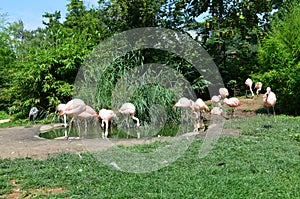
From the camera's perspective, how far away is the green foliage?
32.6 feet

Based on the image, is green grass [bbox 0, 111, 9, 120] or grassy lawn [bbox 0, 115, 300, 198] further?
green grass [bbox 0, 111, 9, 120]

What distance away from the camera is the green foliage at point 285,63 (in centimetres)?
995

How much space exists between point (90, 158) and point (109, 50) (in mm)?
6131

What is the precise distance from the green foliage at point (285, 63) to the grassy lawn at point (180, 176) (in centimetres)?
486

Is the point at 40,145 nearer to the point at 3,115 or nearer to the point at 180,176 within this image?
the point at 180,176

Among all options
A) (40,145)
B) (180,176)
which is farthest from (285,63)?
(180,176)

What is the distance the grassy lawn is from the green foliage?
4864 mm

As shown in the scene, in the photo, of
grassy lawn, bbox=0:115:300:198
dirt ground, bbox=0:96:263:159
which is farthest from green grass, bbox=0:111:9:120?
grassy lawn, bbox=0:115:300:198

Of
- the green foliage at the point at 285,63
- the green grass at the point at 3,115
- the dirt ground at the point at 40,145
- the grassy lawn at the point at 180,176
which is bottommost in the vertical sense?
the grassy lawn at the point at 180,176

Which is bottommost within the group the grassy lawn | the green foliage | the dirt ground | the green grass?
the grassy lawn

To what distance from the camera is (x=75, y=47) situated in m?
12.1

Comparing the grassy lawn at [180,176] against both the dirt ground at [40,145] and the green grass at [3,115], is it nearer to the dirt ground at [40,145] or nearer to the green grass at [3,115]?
the dirt ground at [40,145]

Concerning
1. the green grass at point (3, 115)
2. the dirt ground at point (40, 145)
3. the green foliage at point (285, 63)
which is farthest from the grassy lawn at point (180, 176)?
the green grass at point (3, 115)

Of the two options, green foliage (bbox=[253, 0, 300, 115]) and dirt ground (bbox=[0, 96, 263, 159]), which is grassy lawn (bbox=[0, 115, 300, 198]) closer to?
dirt ground (bbox=[0, 96, 263, 159])
